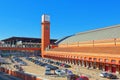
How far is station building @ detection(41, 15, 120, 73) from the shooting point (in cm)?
7181

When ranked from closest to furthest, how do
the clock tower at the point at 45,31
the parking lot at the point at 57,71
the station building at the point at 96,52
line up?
the parking lot at the point at 57,71
the station building at the point at 96,52
the clock tower at the point at 45,31

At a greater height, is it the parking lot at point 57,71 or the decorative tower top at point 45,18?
the decorative tower top at point 45,18

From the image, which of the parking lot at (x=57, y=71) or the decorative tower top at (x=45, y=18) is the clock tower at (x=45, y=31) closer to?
the decorative tower top at (x=45, y=18)

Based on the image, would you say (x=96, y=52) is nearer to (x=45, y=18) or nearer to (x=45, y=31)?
(x=45, y=31)

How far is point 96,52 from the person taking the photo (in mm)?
81438

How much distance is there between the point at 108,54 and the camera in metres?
72.0

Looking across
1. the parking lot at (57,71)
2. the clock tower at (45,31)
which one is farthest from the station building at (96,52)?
the parking lot at (57,71)

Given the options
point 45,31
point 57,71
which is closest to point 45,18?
point 45,31

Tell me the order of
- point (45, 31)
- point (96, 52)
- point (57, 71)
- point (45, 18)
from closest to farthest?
point (57, 71) < point (96, 52) < point (45, 18) < point (45, 31)

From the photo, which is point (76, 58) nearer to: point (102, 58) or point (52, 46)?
point (102, 58)

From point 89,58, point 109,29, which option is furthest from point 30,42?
point 89,58

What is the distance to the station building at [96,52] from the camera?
71812mm

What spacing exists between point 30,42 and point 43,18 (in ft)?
139

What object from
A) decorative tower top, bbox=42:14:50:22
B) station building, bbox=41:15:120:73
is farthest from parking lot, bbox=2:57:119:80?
decorative tower top, bbox=42:14:50:22
